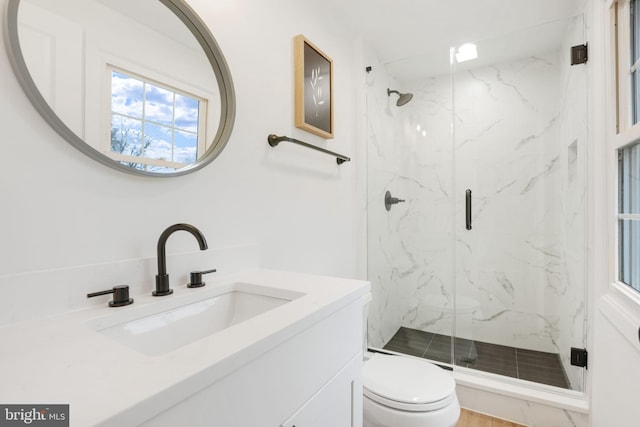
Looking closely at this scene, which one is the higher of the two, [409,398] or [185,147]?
[185,147]

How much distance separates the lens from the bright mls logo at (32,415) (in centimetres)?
36

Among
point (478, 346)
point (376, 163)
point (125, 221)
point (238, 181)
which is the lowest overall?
point (478, 346)

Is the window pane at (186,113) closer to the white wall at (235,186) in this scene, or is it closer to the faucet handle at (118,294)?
the white wall at (235,186)

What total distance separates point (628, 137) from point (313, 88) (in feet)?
4.31

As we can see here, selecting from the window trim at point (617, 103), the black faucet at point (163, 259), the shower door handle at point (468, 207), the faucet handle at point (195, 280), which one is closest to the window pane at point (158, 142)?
the black faucet at point (163, 259)

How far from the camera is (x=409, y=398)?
48.2 inches

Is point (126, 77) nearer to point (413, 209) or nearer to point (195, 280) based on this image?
point (195, 280)

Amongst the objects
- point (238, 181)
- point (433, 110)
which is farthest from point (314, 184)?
point (433, 110)

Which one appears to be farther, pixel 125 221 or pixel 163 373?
pixel 125 221

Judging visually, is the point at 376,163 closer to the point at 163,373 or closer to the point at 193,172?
the point at 193,172

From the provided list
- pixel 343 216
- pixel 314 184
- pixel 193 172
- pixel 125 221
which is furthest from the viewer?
pixel 343 216

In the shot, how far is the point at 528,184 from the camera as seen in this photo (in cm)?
221

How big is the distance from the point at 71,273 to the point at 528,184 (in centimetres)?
259

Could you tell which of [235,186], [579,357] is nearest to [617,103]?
[579,357]
